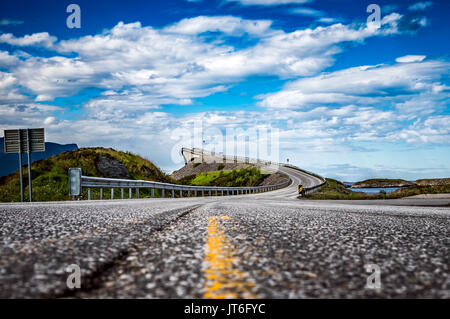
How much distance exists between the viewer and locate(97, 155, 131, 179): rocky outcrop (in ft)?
89.1

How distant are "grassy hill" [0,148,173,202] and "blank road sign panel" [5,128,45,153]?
2.56m

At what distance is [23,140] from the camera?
1920 centimetres

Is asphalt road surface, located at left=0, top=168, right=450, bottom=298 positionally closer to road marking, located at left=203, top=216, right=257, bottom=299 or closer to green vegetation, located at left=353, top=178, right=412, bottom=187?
road marking, located at left=203, top=216, right=257, bottom=299

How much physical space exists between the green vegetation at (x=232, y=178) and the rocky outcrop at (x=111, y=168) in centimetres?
4006

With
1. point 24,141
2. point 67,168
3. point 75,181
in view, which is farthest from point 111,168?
point 75,181

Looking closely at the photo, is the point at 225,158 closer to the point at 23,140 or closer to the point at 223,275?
the point at 23,140

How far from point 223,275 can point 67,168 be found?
24500 millimetres

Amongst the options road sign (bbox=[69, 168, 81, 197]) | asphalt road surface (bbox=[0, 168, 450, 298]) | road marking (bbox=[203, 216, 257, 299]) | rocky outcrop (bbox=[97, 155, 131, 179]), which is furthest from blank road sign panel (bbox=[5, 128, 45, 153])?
road marking (bbox=[203, 216, 257, 299])

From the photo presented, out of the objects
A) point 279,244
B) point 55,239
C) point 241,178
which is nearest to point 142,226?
point 55,239

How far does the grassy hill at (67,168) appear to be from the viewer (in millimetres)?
20297

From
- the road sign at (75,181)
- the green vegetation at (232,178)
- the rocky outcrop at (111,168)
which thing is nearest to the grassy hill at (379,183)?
the green vegetation at (232,178)
